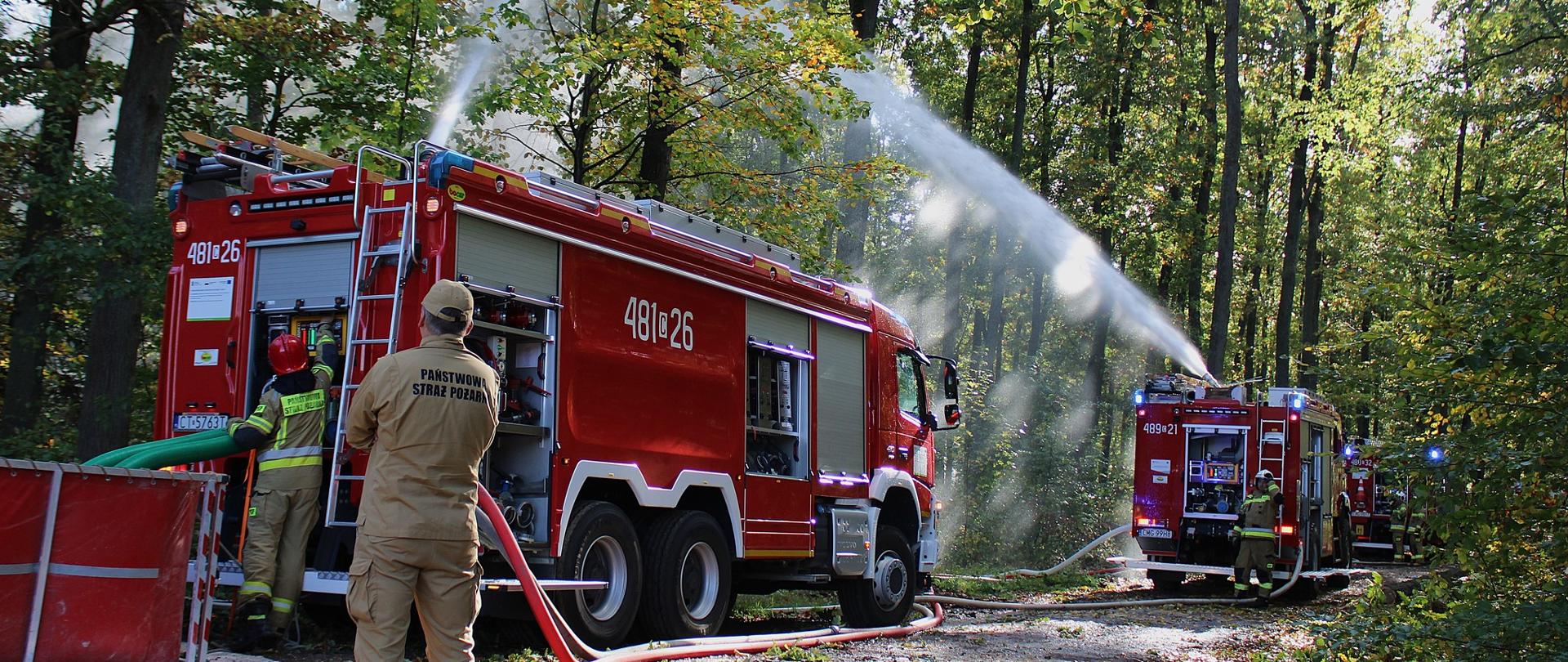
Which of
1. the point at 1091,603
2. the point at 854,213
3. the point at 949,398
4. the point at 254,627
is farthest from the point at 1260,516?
the point at 854,213

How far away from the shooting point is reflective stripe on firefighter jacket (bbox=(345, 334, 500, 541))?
4.68 metres

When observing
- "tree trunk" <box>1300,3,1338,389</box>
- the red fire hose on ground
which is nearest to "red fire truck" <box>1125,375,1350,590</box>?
the red fire hose on ground

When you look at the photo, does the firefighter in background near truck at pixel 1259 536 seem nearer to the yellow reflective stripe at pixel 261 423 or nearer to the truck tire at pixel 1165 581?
the truck tire at pixel 1165 581

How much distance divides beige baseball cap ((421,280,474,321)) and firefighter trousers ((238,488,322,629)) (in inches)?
99.5

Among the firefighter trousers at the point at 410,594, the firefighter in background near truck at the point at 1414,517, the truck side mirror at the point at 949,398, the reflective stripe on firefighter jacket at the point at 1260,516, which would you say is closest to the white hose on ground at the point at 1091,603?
the reflective stripe on firefighter jacket at the point at 1260,516

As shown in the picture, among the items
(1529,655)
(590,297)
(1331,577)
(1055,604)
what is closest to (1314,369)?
(1331,577)

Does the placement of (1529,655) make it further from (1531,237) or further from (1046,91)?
(1046,91)

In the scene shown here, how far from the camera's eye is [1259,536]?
15.6 meters

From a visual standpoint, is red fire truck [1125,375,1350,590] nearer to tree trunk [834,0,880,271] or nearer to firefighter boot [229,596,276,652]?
tree trunk [834,0,880,271]

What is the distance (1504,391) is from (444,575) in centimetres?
664

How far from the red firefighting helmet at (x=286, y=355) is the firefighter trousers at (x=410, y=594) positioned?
253 cm

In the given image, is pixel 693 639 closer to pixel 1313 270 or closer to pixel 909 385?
pixel 909 385

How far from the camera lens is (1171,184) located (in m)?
31.0

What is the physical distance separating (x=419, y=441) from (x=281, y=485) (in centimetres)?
253
